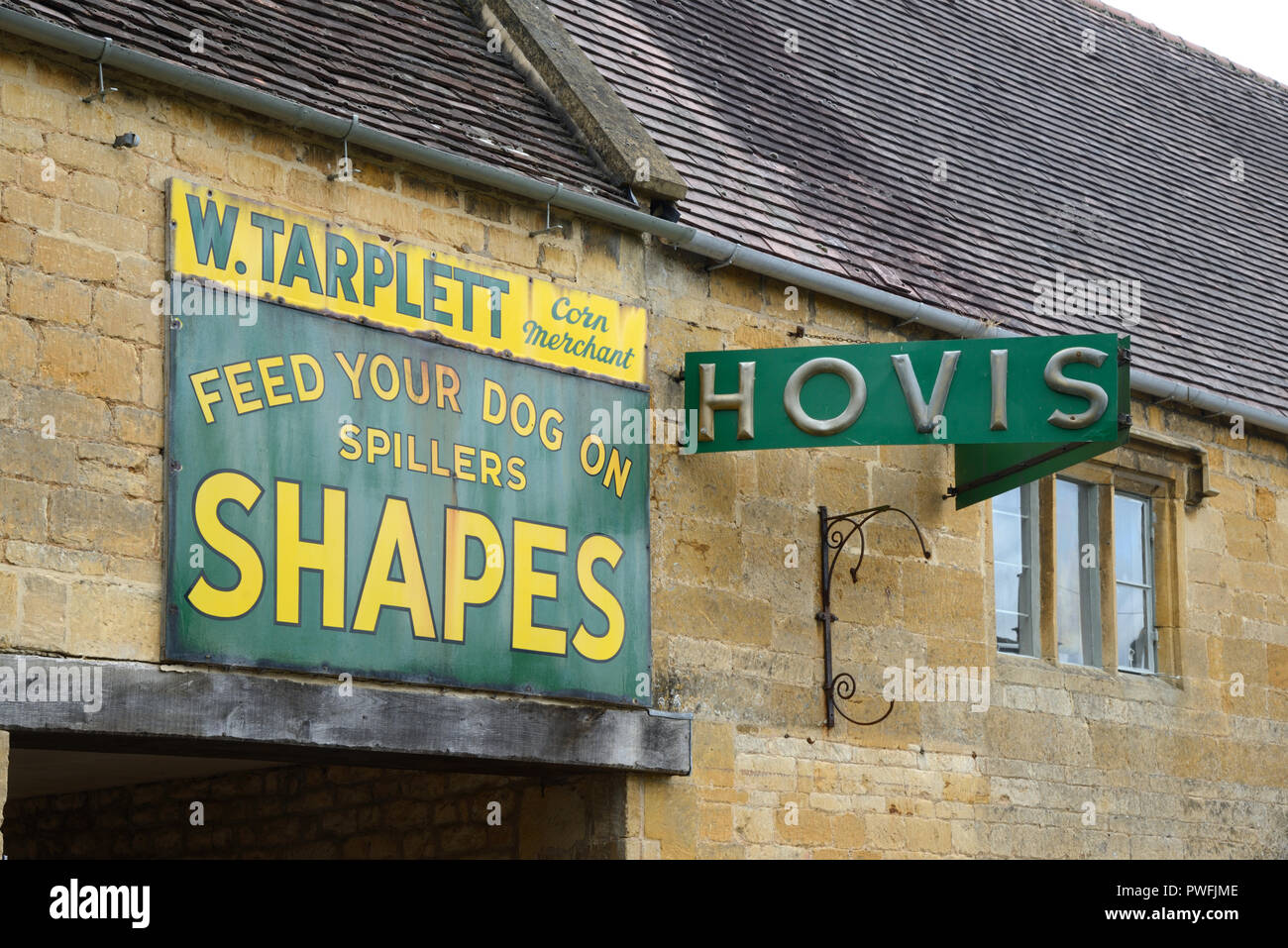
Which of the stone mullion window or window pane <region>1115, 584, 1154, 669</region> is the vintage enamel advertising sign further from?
window pane <region>1115, 584, 1154, 669</region>

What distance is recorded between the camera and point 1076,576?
11.2m

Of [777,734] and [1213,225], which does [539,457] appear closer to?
[777,734]

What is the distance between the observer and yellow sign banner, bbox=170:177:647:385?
754 cm

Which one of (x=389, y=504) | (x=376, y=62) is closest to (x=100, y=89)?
(x=376, y=62)

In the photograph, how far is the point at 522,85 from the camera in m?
9.70

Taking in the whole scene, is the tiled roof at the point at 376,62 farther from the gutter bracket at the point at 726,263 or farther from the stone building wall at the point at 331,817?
the stone building wall at the point at 331,817

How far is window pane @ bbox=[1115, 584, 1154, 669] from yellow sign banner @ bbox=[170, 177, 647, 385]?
13.1 ft

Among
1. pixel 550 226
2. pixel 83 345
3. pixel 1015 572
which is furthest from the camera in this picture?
pixel 1015 572

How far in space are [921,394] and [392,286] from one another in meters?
2.56

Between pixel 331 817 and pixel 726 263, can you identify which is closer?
pixel 726 263

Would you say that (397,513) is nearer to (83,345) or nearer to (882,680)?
(83,345)

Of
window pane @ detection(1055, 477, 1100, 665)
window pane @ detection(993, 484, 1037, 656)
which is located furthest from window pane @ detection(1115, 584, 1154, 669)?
window pane @ detection(993, 484, 1037, 656)

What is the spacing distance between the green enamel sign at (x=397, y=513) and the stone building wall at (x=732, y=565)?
0.19 m
